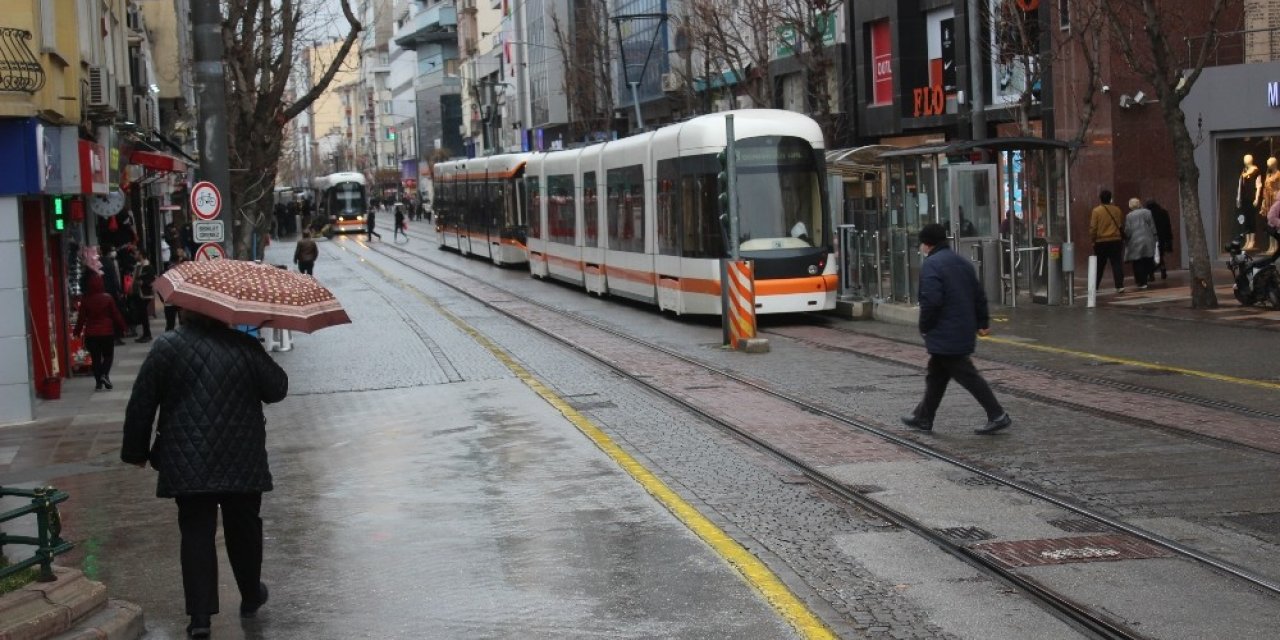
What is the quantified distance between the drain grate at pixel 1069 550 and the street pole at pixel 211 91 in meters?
13.4

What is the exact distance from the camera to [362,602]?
8398 millimetres

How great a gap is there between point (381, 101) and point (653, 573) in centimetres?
17730

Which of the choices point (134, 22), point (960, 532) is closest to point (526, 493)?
point (960, 532)

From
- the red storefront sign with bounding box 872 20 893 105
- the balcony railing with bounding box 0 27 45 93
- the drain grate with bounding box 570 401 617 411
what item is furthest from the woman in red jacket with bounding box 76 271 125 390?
the red storefront sign with bounding box 872 20 893 105

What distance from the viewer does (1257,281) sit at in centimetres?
2369

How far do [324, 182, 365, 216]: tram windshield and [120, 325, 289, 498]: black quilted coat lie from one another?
74.9 meters

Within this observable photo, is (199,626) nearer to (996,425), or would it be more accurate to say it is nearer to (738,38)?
(996,425)

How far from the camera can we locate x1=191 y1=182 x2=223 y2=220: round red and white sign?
20.1 metres

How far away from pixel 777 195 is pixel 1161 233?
945 cm

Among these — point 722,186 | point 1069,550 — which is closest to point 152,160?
point 722,186

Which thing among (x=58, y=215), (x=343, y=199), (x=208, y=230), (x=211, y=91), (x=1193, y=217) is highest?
(x=211, y=91)

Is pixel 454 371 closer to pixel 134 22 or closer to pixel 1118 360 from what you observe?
pixel 1118 360

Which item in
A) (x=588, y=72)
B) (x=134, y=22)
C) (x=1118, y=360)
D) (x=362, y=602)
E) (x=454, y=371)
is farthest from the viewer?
(x=588, y=72)

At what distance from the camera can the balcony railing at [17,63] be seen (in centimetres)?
1750
